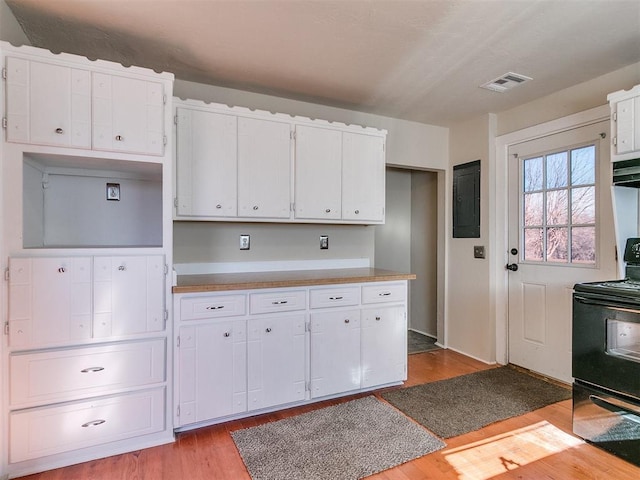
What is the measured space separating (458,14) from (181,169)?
75.5 inches

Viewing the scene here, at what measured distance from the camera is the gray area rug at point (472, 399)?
2336 mm

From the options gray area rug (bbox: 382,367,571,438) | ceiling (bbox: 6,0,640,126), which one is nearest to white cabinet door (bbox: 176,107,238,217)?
ceiling (bbox: 6,0,640,126)

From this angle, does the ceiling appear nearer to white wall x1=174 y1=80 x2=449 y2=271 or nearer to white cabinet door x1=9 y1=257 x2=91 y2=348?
white wall x1=174 y1=80 x2=449 y2=271

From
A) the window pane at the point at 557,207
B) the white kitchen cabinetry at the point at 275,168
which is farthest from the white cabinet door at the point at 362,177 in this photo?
the window pane at the point at 557,207

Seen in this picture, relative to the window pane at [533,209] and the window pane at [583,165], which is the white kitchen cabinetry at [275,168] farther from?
the window pane at [583,165]

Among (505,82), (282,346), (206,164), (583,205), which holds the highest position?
(505,82)

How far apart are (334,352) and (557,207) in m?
2.23

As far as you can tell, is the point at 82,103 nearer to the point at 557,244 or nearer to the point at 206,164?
the point at 206,164

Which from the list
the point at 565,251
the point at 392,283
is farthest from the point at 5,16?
the point at 565,251

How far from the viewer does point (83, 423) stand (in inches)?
74.9

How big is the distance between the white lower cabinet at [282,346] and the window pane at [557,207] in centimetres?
144

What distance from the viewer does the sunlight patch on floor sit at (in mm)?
1862

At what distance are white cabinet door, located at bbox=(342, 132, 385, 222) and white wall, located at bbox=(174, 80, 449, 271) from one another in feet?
1.18

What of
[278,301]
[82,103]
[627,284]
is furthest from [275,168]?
[627,284]
